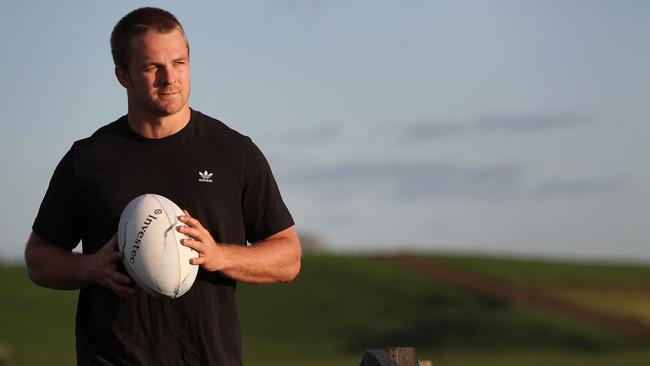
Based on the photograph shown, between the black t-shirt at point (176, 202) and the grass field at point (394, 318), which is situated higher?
the grass field at point (394, 318)

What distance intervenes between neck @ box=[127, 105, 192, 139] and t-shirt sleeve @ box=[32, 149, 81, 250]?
0.47 meters

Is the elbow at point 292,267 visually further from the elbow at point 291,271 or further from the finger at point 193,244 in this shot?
the finger at point 193,244

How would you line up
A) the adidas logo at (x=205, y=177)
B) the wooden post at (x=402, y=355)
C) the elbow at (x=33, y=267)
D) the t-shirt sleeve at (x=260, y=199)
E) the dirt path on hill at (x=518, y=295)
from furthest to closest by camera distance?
the dirt path on hill at (x=518, y=295), the elbow at (x=33, y=267), the t-shirt sleeve at (x=260, y=199), the adidas logo at (x=205, y=177), the wooden post at (x=402, y=355)

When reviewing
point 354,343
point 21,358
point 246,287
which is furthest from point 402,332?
point 21,358

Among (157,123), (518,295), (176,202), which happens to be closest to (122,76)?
(157,123)

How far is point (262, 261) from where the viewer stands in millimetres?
6496

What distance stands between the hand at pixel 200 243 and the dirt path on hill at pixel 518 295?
6265 centimetres

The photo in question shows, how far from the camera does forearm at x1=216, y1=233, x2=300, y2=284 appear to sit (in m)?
6.29

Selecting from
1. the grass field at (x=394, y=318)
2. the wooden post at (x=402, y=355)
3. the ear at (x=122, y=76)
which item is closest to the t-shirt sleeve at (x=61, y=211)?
the ear at (x=122, y=76)

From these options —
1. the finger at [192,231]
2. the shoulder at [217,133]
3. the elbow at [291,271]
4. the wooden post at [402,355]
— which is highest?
the shoulder at [217,133]

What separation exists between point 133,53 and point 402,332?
62182 millimetres

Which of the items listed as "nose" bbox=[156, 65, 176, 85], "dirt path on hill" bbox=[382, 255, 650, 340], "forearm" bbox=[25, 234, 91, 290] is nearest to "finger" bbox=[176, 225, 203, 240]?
"forearm" bbox=[25, 234, 91, 290]

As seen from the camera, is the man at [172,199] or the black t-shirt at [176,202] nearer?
the man at [172,199]

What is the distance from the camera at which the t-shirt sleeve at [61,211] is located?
673 cm
